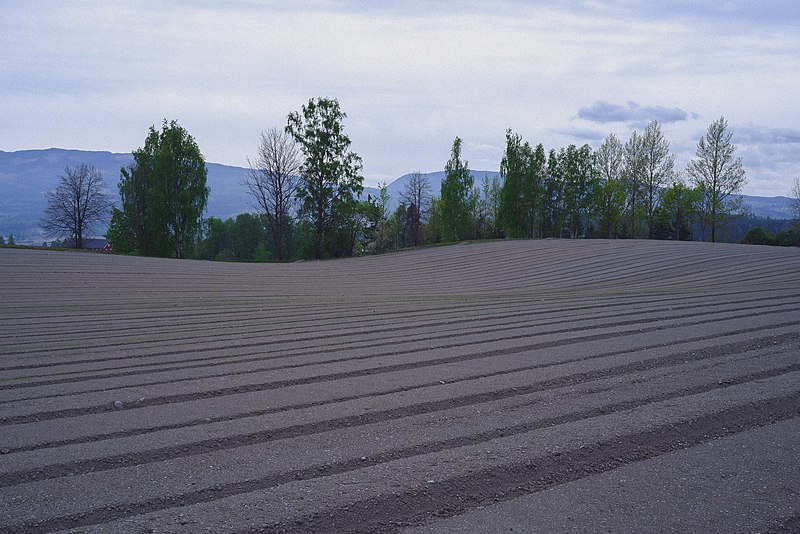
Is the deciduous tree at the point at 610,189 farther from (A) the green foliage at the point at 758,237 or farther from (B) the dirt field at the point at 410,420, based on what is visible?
(B) the dirt field at the point at 410,420

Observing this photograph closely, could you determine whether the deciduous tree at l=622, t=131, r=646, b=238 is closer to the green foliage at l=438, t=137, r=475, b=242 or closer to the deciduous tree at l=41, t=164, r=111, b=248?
the green foliage at l=438, t=137, r=475, b=242

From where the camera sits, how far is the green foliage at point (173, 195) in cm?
4116

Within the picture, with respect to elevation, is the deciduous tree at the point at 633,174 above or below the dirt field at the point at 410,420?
above

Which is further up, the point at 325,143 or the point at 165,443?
Result: the point at 325,143

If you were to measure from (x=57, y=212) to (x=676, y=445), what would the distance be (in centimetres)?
5363

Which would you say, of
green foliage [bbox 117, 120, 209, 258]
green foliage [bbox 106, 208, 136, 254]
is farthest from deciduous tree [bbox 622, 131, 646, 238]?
green foliage [bbox 106, 208, 136, 254]

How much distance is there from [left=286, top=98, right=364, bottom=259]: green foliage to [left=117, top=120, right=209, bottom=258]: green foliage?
791 cm

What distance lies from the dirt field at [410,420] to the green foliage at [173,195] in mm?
32921

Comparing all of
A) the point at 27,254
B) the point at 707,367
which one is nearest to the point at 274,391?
the point at 707,367

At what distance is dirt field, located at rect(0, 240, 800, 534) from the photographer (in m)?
3.42

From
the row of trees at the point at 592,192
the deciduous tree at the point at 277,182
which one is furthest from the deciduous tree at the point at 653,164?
the deciduous tree at the point at 277,182

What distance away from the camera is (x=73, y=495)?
3611 millimetres

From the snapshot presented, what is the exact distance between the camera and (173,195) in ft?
136

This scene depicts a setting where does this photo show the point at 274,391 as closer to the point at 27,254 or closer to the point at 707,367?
the point at 707,367
